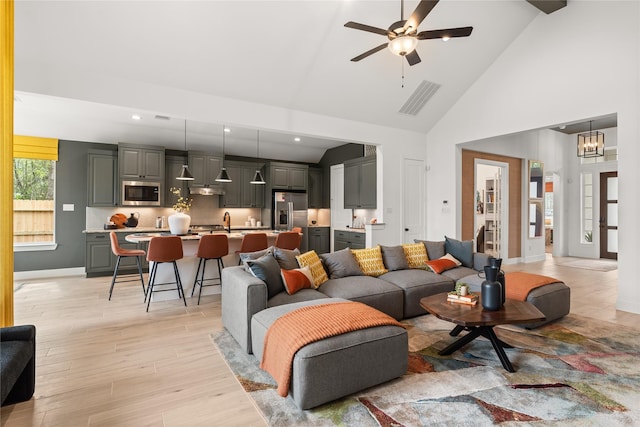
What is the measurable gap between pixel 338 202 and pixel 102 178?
529 centimetres

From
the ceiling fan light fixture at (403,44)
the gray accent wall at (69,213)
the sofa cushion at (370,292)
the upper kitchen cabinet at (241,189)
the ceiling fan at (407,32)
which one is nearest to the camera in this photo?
the ceiling fan at (407,32)

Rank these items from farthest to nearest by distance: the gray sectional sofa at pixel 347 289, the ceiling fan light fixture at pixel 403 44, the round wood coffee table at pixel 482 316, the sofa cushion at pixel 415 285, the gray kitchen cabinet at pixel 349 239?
the gray kitchen cabinet at pixel 349 239, the sofa cushion at pixel 415 285, the ceiling fan light fixture at pixel 403 44, the gray sectional sofa at pixel 347 289, the round wood coffee table at pixel 482 316

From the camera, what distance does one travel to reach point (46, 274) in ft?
20.3

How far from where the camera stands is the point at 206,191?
24.3ft

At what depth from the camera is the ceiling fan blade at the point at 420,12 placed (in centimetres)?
282

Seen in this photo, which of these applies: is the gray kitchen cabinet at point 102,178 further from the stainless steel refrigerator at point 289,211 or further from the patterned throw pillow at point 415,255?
the patterned throw pillow at point 415,255

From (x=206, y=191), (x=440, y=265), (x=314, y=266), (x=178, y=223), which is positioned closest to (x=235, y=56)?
(x=178, y=223)

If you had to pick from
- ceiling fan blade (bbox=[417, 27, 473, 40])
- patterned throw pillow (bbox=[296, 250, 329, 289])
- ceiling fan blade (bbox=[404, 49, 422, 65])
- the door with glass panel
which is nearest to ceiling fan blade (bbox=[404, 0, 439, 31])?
ceiling fan blade (bbox=[417, 27, 473, 40])

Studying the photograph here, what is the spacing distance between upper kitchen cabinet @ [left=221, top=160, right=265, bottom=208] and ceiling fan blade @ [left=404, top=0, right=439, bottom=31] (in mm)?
5755

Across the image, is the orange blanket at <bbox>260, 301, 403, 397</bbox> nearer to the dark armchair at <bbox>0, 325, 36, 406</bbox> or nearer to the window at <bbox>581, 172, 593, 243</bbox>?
the dark armchair at <bbox>0, 325, 36, 406</bbox>

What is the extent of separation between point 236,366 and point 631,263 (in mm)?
5040

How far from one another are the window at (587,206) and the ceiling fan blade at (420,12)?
27.7ft

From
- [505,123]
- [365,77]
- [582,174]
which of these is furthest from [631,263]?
[582,174]

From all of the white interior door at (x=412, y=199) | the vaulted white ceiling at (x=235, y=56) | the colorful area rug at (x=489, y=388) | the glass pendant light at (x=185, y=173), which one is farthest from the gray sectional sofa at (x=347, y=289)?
the glass pendant light at (x=185, y=173)
